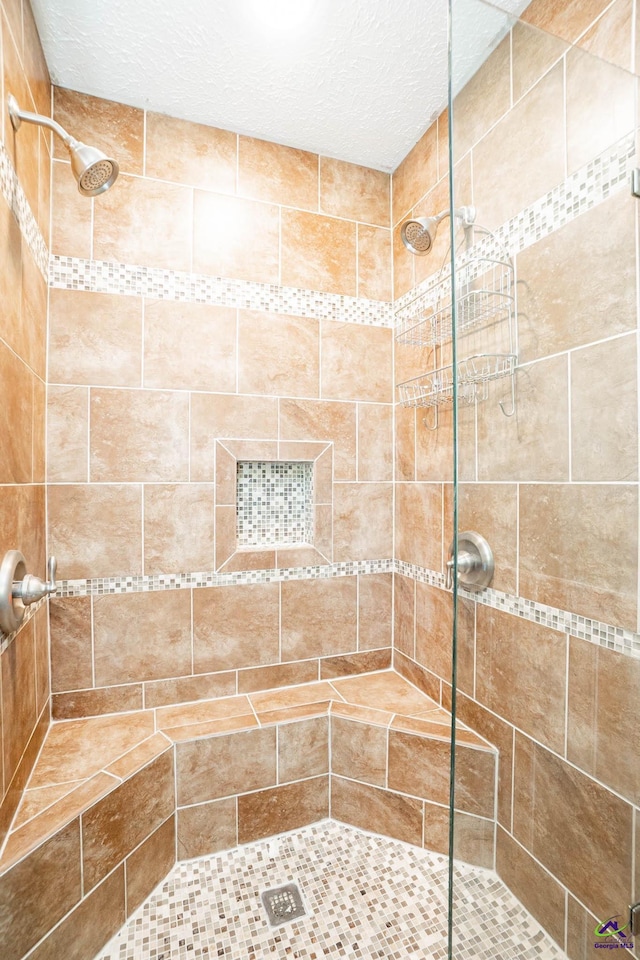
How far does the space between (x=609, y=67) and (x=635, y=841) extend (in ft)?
4.35

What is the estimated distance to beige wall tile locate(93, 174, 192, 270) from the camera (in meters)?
1.72

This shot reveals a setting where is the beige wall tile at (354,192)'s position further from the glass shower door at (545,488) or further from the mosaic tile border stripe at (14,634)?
the mosaic tile border stripe at (14,634)

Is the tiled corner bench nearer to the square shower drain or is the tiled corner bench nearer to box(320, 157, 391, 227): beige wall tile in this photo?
the square shower drain

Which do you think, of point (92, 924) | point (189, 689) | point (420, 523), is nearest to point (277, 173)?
point (420, 523)

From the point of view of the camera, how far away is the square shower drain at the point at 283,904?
1.30 metres

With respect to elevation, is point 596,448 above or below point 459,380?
below

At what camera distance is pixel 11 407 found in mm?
1240

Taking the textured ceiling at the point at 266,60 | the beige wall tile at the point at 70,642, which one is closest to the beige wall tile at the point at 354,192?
the textured ceiling at the point at 266,60

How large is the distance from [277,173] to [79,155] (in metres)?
0.93

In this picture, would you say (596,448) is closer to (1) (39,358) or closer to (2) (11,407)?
(2) (11,407)

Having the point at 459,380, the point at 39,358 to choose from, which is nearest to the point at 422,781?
the point at 459,380

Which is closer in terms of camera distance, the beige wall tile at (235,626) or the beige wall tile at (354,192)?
the beige wall tile at (235,626)

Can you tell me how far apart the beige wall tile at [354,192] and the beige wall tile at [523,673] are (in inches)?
73.4

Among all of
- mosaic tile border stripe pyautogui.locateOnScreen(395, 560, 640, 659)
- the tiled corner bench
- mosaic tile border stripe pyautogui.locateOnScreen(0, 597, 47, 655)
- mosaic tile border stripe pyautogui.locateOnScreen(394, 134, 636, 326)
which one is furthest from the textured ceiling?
the tiled corner bench
